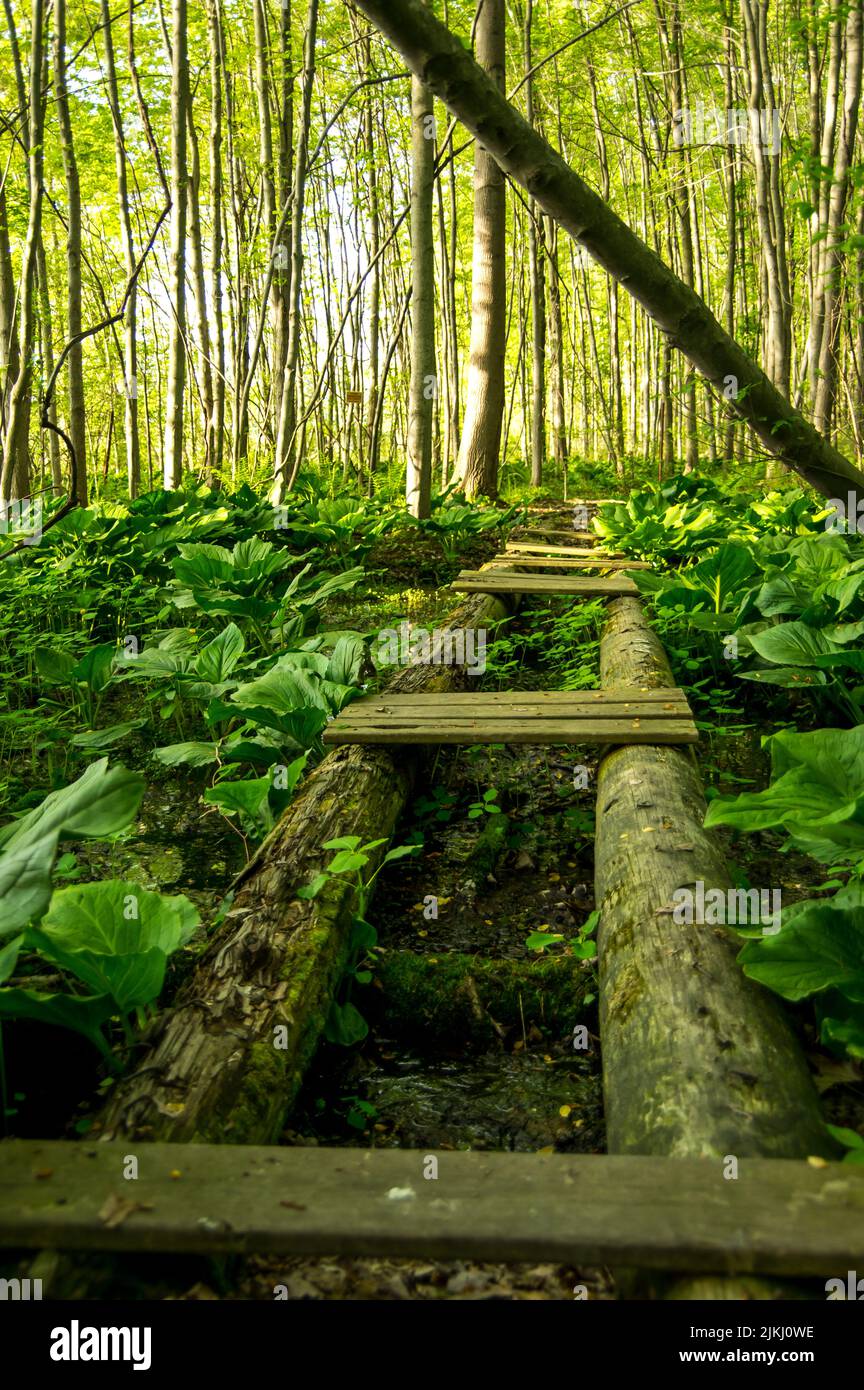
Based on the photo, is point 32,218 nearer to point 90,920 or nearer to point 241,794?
point 241,794

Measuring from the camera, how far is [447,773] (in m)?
3.50

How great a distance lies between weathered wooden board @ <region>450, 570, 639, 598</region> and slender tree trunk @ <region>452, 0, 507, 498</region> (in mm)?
4205

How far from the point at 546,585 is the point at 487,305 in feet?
16.4

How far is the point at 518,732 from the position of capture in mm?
3057

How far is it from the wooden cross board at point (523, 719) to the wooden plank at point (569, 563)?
108 inches

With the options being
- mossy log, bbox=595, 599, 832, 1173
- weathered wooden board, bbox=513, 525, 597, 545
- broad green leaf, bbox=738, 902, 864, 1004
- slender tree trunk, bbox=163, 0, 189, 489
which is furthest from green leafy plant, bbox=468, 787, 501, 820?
slender tree trunk, bbox=163, 0, 189, 489

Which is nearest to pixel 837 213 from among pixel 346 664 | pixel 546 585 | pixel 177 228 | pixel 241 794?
pixel 546 585

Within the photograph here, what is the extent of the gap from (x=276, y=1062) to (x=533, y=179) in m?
2.52

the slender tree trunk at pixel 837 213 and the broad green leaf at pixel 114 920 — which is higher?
the slender tree trunk at pixel 837 213

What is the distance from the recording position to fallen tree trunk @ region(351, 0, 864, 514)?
2523mm

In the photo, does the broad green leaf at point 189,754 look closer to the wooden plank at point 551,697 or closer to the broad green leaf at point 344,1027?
the wooden plank at point 551,697

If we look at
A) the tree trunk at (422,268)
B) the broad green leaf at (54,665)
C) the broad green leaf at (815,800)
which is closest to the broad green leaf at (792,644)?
the broad green leaf at (815,800)

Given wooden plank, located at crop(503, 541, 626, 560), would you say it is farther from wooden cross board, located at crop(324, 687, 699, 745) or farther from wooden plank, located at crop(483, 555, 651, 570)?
wooden cross board, located at crop(324, 687, 699, 745)

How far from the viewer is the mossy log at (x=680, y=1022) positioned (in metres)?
1.34
